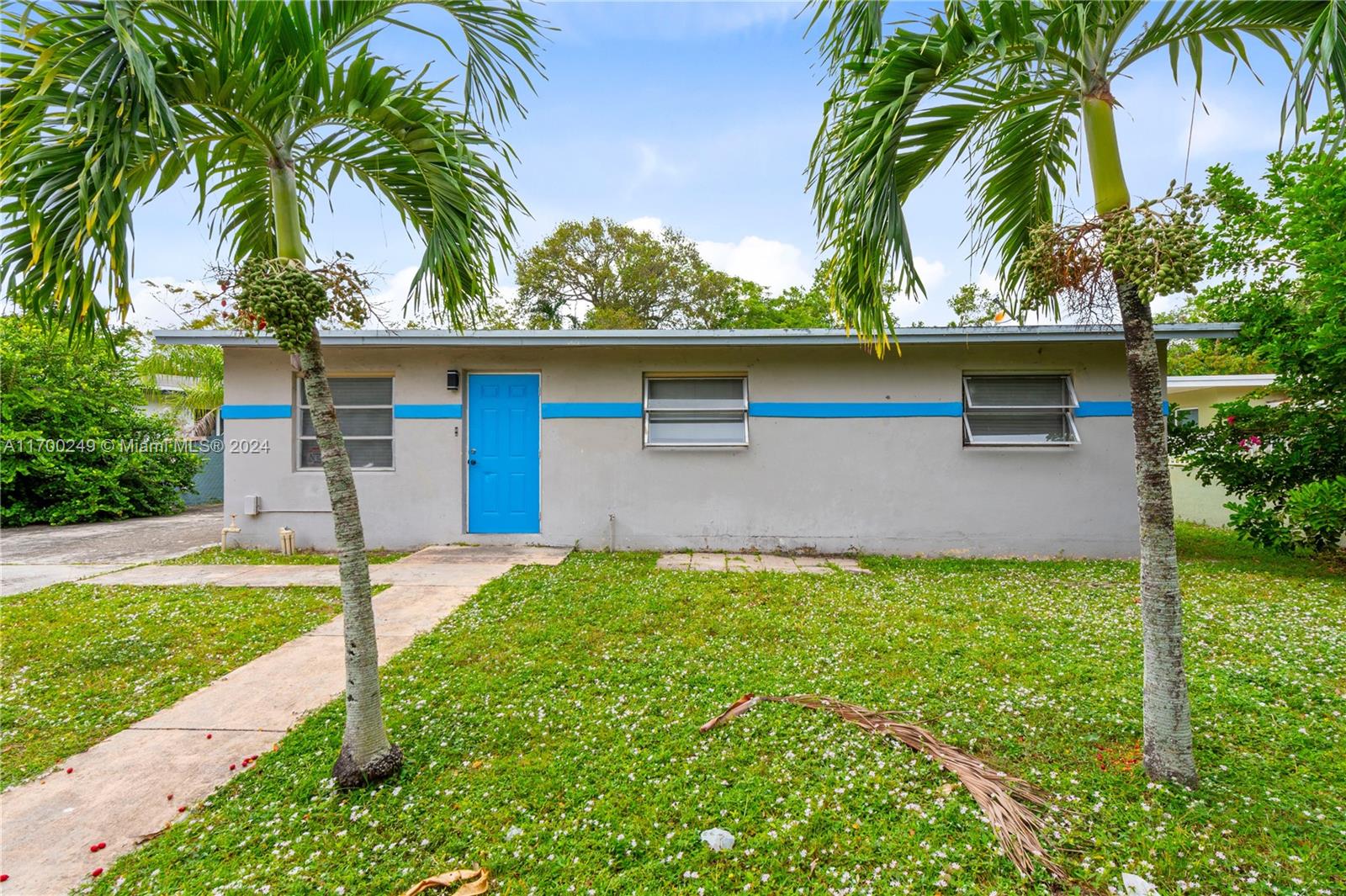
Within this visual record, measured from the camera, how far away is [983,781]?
214 centimetres

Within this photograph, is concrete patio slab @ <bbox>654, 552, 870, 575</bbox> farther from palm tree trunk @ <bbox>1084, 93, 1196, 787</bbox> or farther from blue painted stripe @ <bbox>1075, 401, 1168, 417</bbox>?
palm tree trunk @ <bbox>1084, 93, 1196, 787</bbox>

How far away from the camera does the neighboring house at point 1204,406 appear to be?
897 cm

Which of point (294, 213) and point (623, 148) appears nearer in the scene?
point (294, 213)

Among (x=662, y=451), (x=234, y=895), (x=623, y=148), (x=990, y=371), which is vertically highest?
(x=623, y=148)

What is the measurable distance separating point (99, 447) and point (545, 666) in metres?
10.9

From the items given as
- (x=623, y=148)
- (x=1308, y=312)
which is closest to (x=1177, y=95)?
(x=1308, y=312)

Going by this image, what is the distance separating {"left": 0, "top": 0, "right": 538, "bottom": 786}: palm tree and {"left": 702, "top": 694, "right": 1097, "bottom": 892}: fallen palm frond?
188 centimetres

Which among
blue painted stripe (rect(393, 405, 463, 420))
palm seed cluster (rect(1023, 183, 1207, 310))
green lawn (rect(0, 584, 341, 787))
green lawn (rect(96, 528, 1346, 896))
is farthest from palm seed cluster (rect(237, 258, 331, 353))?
blue painted stripe (rect(393, 405, 463, 420))

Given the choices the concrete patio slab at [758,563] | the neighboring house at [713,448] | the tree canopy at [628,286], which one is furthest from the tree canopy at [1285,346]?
the tree canopy at [628,286]

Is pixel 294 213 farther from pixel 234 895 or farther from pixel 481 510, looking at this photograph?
pixel 481 510

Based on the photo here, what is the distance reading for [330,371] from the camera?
6.97 metres

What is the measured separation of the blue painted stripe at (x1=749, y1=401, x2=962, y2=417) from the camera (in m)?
6.76

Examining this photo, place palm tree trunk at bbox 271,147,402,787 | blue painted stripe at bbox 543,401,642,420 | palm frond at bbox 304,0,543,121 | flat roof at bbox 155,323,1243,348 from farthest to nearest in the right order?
blue painted stripe at bbox 543,401,642,420
flat roof at bbox 155,323,1243,348
palm frond at bbox 304,0,543,121
palm tree trunk at bbox 271,147,402,787

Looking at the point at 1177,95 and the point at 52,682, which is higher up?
the point at 1177,95
